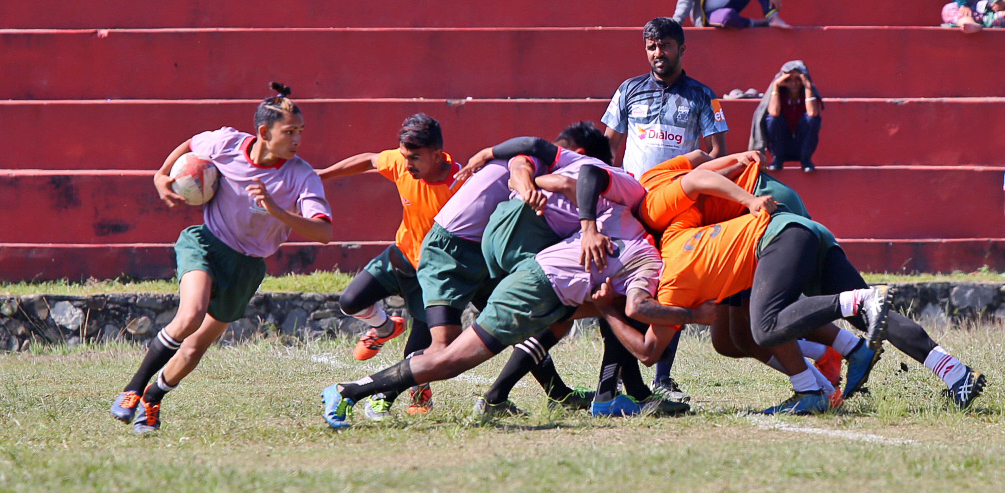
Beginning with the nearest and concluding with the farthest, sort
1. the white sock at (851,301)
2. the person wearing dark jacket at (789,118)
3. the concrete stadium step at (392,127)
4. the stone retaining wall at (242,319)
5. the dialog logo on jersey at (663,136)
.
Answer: the white sock at (851,301) < the dialog logo on jersey at (663,136) < the stone retaining wall at (242,319) < the person wearing dark jacket at (789,118) < the concrete stadium step at (392,127)

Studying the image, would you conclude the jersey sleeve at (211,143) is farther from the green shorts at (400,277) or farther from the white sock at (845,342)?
the white sock at (845,342)

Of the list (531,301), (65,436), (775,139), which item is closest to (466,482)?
(531,301)

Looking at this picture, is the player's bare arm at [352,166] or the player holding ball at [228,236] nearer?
the player holding ball at [228,236]

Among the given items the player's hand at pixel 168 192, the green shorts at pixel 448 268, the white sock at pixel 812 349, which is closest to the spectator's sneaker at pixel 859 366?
the white sock at pixel 812 349

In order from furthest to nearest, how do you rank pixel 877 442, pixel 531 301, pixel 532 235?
pixel 532 235
pixel 531 301
pixel 877 442

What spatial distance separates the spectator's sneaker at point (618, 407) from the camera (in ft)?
16.3

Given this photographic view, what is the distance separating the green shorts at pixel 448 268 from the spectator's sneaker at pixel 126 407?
4.66ft

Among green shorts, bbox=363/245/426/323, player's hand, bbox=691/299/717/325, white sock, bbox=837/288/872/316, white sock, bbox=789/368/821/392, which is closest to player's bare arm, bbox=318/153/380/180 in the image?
green shorts, bbox=363/245/426/323

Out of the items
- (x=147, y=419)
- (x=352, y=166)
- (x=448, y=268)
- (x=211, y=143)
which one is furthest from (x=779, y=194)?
(x=147, y=419)

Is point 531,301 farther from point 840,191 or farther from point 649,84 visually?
point 840,191

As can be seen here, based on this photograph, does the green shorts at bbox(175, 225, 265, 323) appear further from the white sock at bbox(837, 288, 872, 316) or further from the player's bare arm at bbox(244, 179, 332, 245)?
the white sock at bbox(837, 288, 872, 316)

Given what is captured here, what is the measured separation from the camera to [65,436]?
4637 mm

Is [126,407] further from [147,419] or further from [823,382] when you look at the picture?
[823,382]

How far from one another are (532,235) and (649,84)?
5.60ft
